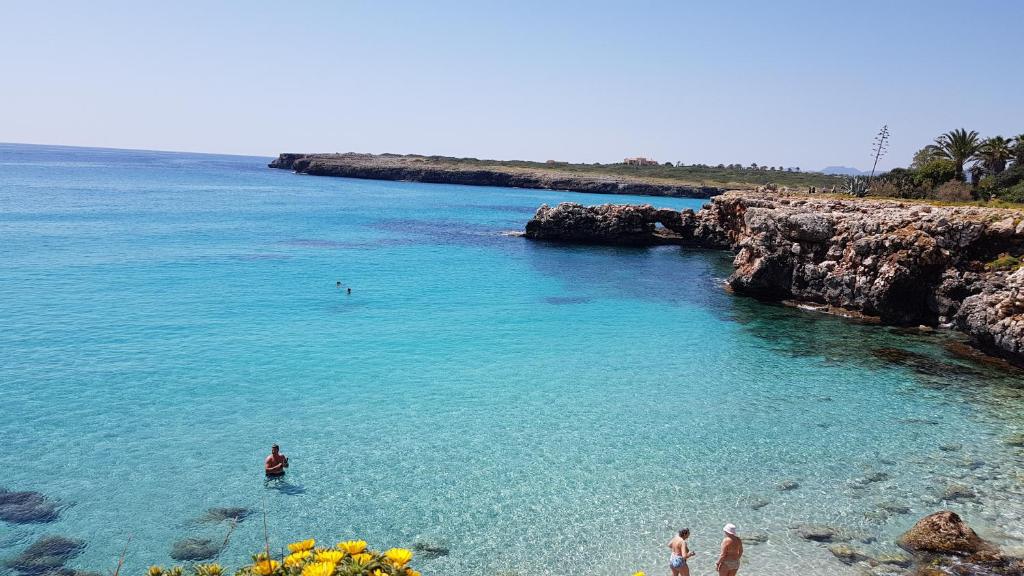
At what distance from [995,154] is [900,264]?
1216 inches

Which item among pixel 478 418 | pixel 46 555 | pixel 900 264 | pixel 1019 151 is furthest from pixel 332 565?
pixel 1019 151

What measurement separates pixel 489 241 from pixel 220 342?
37187 millimetres

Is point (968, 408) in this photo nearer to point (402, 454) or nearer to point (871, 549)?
point (871, 549)

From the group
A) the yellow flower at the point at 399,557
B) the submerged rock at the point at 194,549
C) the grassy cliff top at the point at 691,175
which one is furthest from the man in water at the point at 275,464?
the grassy cliff top at the point at 691,175

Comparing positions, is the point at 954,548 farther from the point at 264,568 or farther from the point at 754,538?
the point at 264,568

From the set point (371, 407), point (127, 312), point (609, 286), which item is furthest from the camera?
point (609, 286)

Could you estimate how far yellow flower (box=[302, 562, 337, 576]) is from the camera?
449 centimetres

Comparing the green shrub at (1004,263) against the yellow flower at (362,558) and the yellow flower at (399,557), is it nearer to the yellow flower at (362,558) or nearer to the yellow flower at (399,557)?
the yellow flower at (399,557)

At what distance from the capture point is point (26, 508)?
43.7 ft

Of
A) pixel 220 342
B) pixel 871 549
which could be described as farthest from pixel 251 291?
pixel 871 549

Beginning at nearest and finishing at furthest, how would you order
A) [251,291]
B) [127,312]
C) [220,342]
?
[220,342] → [127,312] → [251,291]

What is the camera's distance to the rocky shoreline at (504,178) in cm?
14238

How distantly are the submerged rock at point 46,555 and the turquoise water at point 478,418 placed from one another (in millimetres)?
333

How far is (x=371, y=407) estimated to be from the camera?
19.7m
